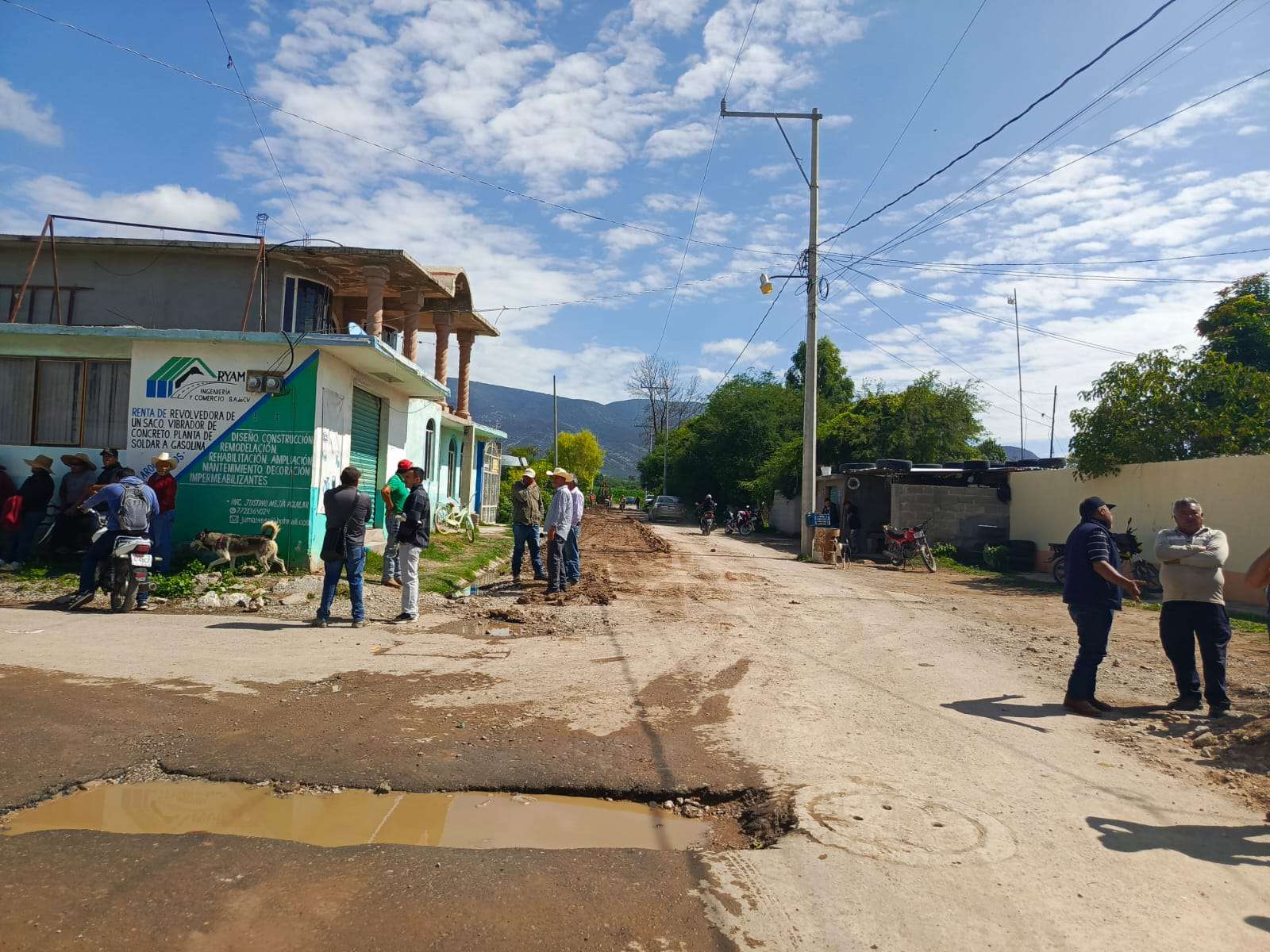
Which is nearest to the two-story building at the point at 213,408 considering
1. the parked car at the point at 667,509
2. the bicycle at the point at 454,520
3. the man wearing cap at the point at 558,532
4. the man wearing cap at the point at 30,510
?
the man wearing cap at the point at 30,510

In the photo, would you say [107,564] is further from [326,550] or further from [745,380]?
[745,380]

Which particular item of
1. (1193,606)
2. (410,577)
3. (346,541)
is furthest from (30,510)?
(1193,606)

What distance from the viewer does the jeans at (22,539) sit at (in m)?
11.6

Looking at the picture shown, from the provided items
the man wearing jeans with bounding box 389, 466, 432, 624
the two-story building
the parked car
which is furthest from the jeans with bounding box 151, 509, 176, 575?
the parked car

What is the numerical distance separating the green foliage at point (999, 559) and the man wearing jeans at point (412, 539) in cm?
1551

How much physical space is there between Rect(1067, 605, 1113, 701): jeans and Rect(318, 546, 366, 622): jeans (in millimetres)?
7090

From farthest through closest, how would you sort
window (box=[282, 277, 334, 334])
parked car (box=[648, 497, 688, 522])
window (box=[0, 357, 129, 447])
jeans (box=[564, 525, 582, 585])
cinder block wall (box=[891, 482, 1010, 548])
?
1. parked car (box=[648, 497, 688, 522])
2. cinder block wall (box=[891, 482, 1010, 548])
3. window (box=[282, 277, 334, 334])
4. jeans (box=[564, 525, 582, 585])
5. window (box=[0, 357, 129, 447])

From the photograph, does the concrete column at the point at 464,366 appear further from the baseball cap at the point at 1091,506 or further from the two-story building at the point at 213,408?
the baseball cap at the point at 1091,506

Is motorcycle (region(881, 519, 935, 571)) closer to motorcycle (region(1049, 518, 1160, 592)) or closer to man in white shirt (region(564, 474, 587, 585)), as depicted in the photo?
motorcycle (region(1049, 518, 1160, 592))

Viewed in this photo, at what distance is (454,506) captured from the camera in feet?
77.6

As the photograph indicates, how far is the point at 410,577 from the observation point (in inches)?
392

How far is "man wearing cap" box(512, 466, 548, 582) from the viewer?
516 inches

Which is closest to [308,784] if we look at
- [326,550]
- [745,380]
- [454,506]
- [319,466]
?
[326,550]

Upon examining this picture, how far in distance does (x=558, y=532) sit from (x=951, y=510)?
14.3m
